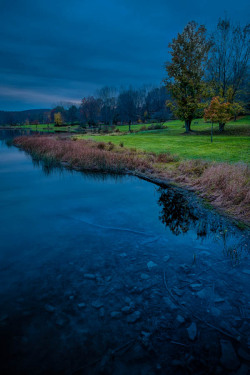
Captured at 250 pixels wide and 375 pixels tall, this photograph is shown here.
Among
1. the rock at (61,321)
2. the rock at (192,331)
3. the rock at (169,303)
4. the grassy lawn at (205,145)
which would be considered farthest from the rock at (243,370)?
the grassy lawn at (205,145)

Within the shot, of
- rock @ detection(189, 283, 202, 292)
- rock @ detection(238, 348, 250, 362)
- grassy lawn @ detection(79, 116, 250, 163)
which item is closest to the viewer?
rock @ detection(238, 348, 250, 362)

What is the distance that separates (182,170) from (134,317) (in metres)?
9.06

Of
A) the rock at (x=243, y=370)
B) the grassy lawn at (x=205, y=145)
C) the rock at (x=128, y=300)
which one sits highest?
the grassy lawn at (x=205, y=145)

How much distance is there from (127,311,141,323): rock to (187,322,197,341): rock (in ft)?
2.50

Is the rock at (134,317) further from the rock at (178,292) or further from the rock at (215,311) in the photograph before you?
the rock at (215,311)

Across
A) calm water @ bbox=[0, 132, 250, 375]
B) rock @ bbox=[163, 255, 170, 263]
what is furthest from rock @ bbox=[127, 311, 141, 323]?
rock @ bbox=[163, 255, 170, 263]

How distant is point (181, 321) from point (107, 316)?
3.81ft

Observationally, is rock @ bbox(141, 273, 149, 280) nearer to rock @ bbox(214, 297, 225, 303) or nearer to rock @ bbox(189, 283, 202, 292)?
rock @ bbox(189, 283, 202, 292)

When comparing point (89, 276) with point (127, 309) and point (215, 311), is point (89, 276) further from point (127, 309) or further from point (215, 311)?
Answer: point (215, 311)

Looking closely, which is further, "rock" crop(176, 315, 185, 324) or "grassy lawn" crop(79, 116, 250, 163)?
"grassy lawn" crop(79, 116, 250, 163)

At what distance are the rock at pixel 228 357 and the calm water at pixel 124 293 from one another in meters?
0.01

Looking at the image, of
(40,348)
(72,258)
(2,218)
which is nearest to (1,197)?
(2,218)

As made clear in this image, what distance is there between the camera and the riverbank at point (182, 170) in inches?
291

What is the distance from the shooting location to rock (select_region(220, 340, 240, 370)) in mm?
2705
